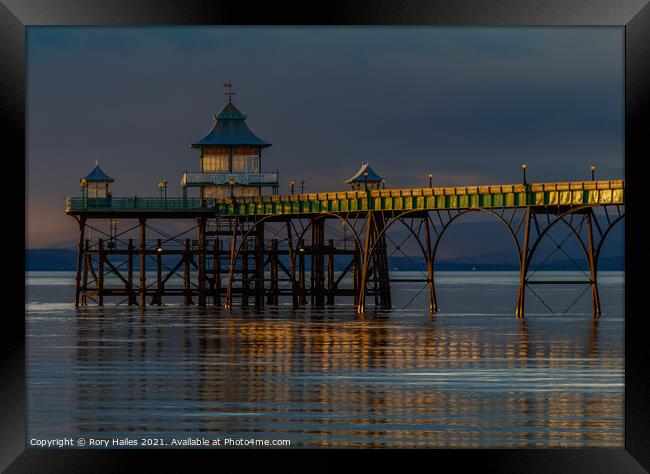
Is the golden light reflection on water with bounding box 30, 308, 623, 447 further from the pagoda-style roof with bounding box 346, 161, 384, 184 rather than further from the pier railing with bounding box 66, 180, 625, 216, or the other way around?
the pagoda-style roof with bounding box 346, 161, 384, 184

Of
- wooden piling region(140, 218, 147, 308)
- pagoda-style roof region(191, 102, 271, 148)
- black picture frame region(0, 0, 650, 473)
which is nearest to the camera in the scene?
black picture frame region(0, 0, 650, 473)

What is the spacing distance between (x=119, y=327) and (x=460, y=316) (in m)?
23.8

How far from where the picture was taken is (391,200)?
7056 centimetres

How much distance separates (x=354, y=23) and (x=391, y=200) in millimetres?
54939

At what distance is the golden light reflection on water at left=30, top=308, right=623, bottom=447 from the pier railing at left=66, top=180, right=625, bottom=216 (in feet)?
20.7

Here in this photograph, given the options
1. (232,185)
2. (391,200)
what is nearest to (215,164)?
(232,185)

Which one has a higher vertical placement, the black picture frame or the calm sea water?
the black picture frame

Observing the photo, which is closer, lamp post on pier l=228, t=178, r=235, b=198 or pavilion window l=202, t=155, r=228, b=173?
lamp post on pier l=228, t=178, r=235, b=198

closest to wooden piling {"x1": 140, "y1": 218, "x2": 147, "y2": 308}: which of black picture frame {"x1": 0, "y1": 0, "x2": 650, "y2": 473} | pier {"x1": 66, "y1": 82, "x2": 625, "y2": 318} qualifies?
pier {"x1": 66, "y1": 82, "x2": 625, "y2": 318}

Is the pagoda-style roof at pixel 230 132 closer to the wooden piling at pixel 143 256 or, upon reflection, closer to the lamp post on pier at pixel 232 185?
the lamp post on pier at pixel 232 185

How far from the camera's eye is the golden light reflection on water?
23234 millimetres

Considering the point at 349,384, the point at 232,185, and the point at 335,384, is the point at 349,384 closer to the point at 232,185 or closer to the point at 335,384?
the point at 335,384

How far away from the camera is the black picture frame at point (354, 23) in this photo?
15.7 meters

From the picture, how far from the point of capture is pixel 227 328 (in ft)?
191
